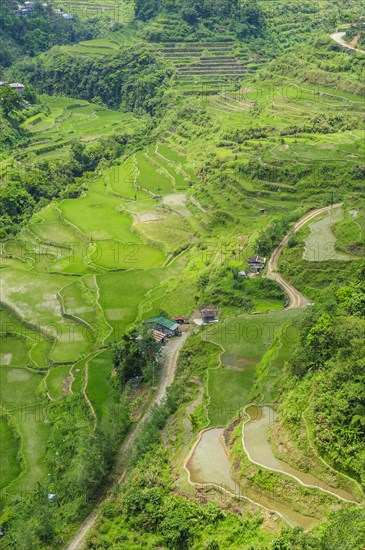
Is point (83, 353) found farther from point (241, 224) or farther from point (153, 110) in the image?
point (153, 110)

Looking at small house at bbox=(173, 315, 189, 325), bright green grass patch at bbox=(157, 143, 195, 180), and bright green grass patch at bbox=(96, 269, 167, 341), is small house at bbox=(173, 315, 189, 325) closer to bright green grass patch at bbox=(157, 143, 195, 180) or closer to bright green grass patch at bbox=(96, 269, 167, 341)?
bright green grass patch at bbox=(96, 269, 167, 341)

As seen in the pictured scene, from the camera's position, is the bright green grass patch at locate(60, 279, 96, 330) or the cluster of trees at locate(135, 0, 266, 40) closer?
the bright green grass patch at locate(60, 279, 96, 330)

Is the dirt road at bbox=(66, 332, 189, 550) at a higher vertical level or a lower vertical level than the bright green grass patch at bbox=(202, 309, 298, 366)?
lower

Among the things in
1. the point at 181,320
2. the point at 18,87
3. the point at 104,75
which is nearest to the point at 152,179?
the point at 181,320

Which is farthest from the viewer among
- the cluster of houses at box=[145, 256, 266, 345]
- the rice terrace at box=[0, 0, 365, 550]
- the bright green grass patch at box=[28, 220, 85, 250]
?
the bright green grass patch at box=[28, 220, 85, 250]

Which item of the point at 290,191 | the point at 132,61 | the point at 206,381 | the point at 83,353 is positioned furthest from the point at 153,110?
the point at 206,381

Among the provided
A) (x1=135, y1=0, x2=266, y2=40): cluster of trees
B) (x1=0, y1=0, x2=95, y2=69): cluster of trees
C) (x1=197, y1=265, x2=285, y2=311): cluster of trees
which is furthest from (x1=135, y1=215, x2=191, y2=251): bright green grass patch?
(x1=0, y1=0, x2=95, y2=69): cluster of trees
